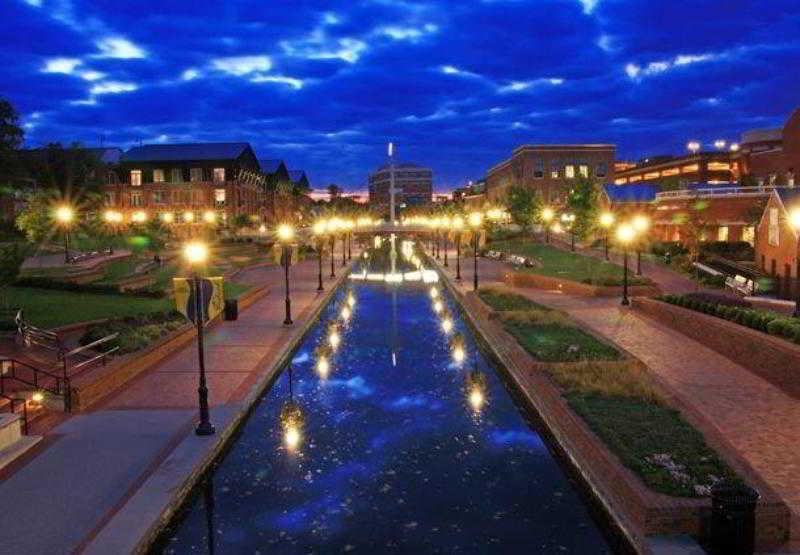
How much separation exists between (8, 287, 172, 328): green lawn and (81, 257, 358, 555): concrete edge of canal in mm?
12545

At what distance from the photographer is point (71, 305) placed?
30.2 metres

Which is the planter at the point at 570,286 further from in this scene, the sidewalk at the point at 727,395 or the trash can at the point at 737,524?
the trash can at the point at 737,524

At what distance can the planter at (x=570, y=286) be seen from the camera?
36438 millimetres

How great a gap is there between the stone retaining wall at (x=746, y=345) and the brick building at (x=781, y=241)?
11621mm

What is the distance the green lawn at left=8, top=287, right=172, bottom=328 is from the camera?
27078 millimetres

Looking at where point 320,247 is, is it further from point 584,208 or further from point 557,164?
point 557,164

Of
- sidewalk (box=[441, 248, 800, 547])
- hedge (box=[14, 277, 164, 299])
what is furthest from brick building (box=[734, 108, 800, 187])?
hedge (box=[14, 277, 164, 299])

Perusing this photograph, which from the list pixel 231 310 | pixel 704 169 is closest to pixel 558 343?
pixel 231 310

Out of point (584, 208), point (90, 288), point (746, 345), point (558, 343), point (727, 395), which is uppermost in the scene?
point (584, 208)

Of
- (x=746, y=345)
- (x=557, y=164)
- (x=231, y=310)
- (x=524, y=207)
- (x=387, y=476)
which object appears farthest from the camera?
(x=557, y=164)

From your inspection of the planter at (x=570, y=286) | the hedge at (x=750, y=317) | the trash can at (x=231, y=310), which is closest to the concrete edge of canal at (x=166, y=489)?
the trash can at (x=231, y=310)

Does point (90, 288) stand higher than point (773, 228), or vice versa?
point (773, 228)

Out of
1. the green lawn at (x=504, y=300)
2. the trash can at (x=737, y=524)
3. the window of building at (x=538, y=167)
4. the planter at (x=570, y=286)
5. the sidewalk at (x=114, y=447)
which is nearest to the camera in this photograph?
the trash can at (x=737, y=524)

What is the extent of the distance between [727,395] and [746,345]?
3718mm
